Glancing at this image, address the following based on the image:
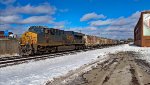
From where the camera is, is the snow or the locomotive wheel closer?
the snow

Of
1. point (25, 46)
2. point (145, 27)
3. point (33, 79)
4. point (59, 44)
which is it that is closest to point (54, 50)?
point (59, 44)

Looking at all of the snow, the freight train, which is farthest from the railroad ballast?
the snow

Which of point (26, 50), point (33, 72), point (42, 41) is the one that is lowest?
point (33, 72)

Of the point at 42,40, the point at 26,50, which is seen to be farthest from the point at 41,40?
the point at 26,50

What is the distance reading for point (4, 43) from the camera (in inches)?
1267

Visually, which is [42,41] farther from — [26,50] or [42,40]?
[26,50]

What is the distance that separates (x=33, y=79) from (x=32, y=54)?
1864cm

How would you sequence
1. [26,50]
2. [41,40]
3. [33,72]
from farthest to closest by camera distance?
[41,40]
[26,50]
[33,72]

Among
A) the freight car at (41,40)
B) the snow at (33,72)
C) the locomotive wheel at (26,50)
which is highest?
the freight car at (41,40)

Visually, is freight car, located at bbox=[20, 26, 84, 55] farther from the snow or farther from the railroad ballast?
the snow

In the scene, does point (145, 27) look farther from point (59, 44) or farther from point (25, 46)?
point (25, 46)

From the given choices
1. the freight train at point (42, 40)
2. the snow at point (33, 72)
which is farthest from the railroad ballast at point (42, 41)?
the snow at point (33, 72)

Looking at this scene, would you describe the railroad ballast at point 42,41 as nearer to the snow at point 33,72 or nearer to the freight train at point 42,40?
the freight train at point 42,40

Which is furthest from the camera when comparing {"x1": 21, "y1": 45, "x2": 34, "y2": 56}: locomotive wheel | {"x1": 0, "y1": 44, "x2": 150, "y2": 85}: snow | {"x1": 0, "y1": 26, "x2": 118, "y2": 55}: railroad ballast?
{"x1": 0, "y1": 26, "x2": 118, "y2": 55}: railroad ballast
